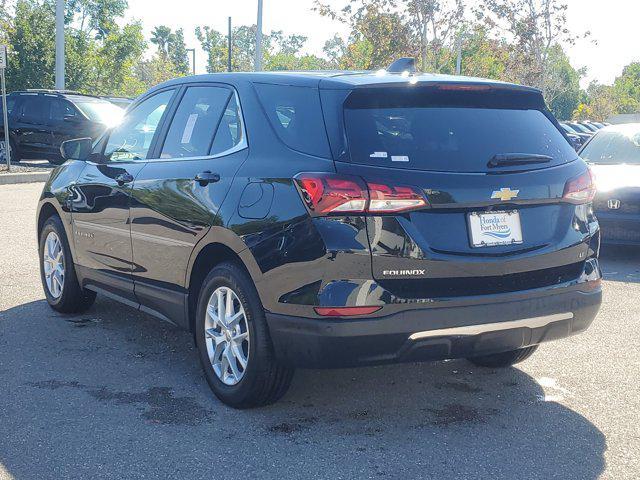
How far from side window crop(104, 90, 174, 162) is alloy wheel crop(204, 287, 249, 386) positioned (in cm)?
133

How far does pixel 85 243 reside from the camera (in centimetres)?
610

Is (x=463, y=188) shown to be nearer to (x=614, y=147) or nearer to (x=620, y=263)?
(x=620, y=263)

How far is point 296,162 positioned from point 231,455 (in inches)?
53.9

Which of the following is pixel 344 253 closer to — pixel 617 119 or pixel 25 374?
pixel 25 374

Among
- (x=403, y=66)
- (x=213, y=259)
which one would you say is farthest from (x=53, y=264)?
(x=403, y=66)

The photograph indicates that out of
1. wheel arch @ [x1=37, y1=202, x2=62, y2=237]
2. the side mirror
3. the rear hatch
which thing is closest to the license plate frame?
the rear hatch

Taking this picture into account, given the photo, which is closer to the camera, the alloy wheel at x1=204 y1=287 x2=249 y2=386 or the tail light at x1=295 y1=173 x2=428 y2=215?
the tail light at x1=295 y1=173 x2=428 y2=215

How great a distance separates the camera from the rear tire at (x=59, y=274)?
6.44 m

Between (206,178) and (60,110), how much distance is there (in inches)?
650

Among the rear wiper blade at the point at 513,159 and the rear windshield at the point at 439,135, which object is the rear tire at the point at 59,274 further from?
the rear wiper blade at the point at 513,159

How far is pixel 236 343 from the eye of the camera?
176 inches

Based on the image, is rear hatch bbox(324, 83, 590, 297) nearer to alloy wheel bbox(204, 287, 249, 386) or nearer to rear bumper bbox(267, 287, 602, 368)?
rear bumper bbox(267, 287, 602, 368)

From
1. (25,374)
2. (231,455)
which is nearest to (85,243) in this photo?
(25,374)

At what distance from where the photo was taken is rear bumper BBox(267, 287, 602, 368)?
388cm
